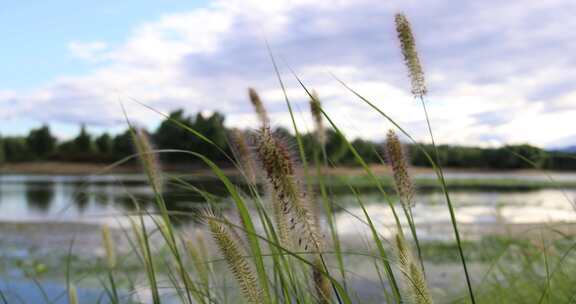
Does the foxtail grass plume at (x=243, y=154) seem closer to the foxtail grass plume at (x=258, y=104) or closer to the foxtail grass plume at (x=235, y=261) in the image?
the foxtail grass plume at (x=258, y=104)

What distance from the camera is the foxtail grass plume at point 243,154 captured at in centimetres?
159

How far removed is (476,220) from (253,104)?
1600cm

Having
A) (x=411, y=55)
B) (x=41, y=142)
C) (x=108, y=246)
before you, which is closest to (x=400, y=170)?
(x=411, y=55)

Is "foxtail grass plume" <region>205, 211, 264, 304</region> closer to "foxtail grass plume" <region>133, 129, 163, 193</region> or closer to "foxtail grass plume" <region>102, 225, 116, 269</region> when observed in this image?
"foxtail grass plume" <region>133, 129, 163, 193</region>

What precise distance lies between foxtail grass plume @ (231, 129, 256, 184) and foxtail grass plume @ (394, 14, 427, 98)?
1.65ft

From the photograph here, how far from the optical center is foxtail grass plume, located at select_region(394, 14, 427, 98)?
4.58 ft

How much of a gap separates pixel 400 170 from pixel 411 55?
0.29 meters

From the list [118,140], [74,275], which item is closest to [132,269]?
[74,275]

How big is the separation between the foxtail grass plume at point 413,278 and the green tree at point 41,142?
72690 mm

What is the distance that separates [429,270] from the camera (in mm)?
8609

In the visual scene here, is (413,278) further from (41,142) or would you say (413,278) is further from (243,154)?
(41,142)

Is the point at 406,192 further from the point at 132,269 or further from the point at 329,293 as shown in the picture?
the point at 132,269

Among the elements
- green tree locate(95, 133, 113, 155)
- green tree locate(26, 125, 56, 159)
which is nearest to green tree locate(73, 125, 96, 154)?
green tree locate(95, 133, 113, 155)

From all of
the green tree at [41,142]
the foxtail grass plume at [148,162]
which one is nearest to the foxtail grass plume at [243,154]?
the foxtail grass plume at [148,162]
